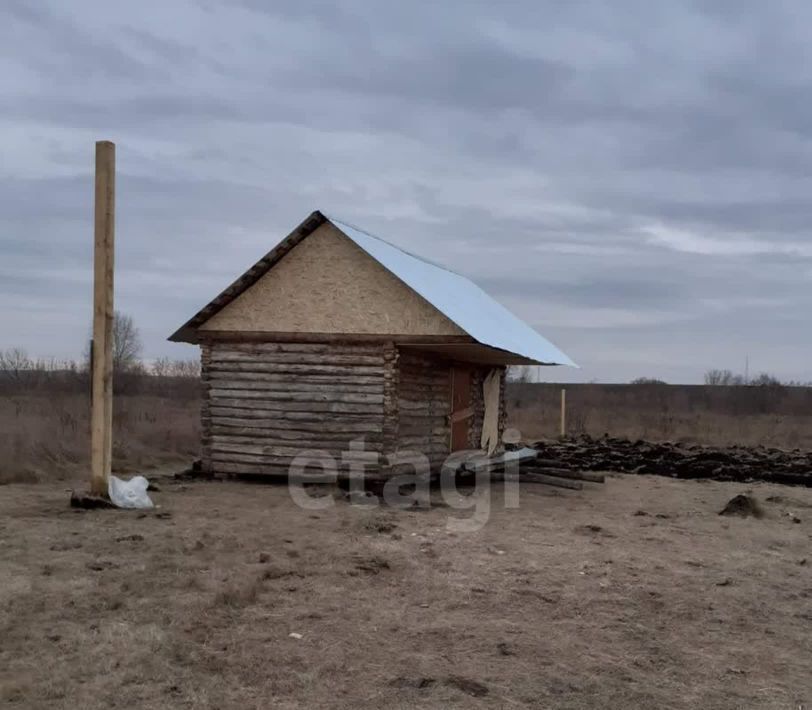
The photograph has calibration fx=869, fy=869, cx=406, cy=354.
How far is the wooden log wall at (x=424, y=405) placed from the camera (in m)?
14.8

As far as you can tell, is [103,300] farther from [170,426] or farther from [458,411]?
[170,426]

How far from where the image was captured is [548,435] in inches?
1181

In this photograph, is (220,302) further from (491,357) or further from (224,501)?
(491,357)

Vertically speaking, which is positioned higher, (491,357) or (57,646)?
(491,357)

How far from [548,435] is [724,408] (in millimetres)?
29607

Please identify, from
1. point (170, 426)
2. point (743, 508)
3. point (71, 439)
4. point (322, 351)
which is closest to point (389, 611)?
point (322, 351)

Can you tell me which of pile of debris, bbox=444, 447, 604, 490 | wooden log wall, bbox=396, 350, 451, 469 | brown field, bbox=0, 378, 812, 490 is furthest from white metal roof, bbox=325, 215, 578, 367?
brown field, bbox=0, 378, 812, 490

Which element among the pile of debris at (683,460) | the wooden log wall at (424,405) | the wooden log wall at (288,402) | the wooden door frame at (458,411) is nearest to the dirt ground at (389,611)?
the wooden log wall at (288,402)

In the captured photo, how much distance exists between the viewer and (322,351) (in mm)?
14641

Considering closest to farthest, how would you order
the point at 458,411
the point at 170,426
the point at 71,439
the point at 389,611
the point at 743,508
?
the point at 389,611, the point at 743,508, the point at 458,411, the point at 71,439, the point at 170,426

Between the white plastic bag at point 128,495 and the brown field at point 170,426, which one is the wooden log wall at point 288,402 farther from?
the white plastic bag at point 128,495

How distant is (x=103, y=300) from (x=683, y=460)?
50.0 feet

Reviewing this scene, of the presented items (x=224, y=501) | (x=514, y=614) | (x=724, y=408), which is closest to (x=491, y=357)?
(x=224, y=501)

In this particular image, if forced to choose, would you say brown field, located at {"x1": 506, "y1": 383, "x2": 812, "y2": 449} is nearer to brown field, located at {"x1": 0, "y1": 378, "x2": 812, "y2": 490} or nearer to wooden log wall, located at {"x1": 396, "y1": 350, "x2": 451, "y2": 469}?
brown field, located at {"x1": 0, "y1": 378, "x2": 812, "y2": 490}
